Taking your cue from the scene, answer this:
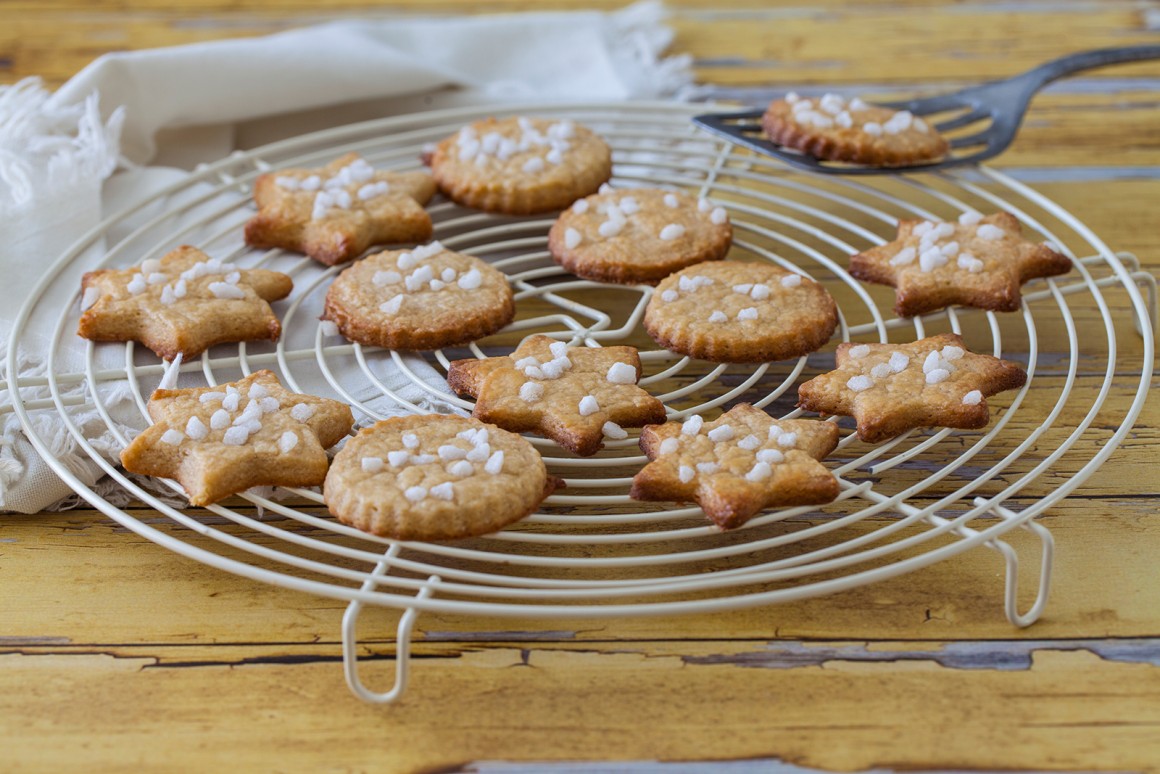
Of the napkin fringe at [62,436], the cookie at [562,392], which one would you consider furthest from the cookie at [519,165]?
the napkin fringe at [62,436]

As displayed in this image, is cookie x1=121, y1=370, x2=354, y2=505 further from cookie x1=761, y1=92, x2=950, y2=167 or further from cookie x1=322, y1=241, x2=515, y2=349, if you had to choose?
cookie x1=761, y1=92, x2=950, y2=167

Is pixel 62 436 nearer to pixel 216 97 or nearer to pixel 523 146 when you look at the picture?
pixel 523 146

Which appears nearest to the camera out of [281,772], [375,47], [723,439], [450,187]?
[281,772]

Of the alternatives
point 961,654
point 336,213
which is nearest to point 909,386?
point 961,654

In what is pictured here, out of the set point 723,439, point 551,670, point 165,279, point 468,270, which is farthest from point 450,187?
point 551,670

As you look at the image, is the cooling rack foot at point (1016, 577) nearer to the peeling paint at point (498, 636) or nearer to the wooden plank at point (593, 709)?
the wooden plank at point (593, 709)

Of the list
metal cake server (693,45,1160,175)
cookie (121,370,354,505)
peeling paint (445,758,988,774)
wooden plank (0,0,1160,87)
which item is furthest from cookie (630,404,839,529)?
wooden plank (0,0,1160,87)

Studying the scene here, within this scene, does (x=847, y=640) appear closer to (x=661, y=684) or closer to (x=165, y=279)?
(x=661, y=684)
